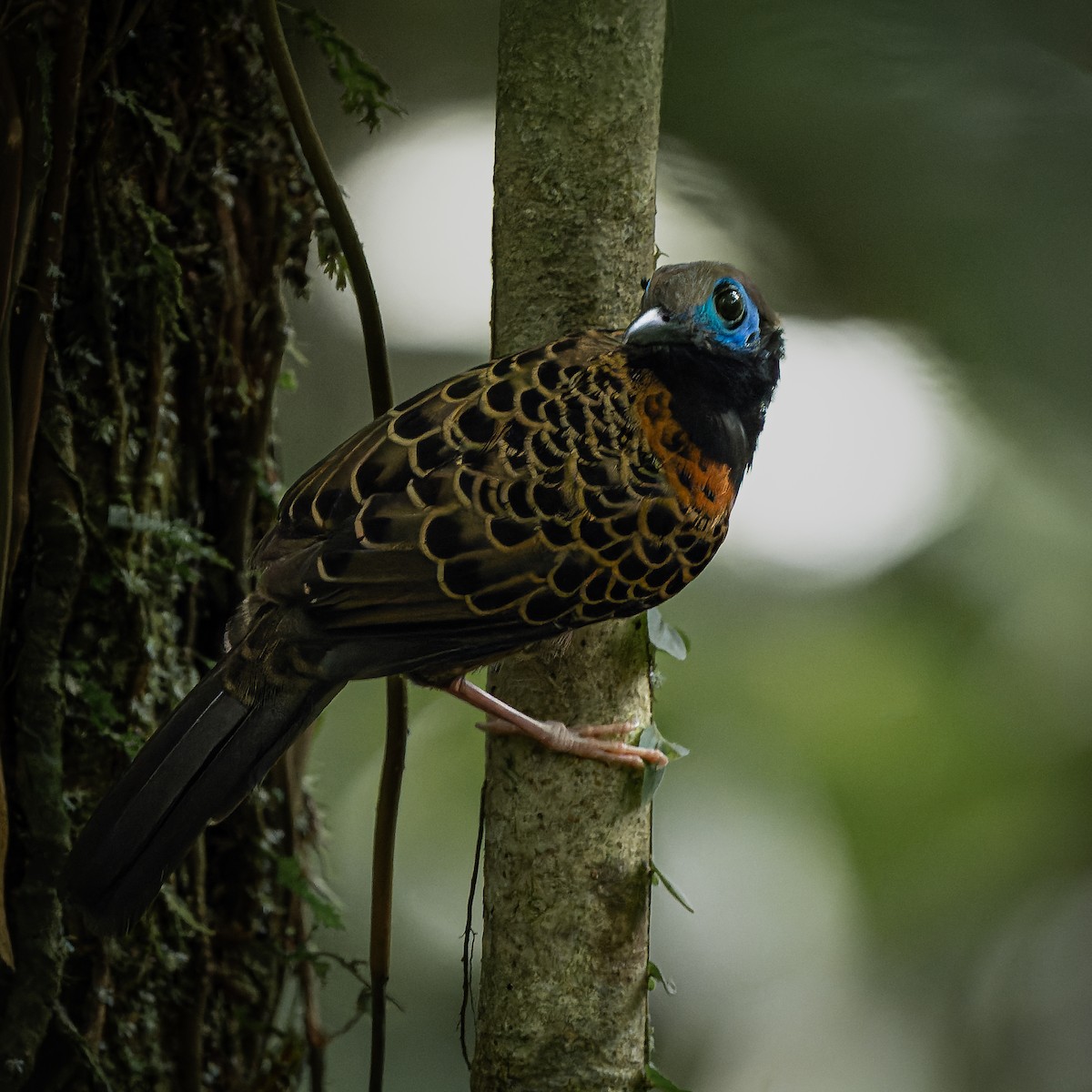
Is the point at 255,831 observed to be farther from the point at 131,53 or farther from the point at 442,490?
the point at 131,53

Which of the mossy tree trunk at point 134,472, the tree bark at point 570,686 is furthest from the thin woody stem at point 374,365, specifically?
the mossy tree trunk at point 134,472

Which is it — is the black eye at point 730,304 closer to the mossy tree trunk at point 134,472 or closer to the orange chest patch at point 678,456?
the orange chest patch at point 678,456

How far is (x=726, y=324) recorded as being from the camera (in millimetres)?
1308

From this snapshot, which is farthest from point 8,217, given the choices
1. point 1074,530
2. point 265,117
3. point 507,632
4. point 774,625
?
point 1074,530

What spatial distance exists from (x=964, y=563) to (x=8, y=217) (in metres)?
2.50

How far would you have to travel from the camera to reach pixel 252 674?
1.24 meters

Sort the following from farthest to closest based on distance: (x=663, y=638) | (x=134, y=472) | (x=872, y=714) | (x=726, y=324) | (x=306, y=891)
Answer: (x=872, y=714) → (x=306, y=891) → (x=134, y=472) → (x=663, y=638) → (x=726, y=324)

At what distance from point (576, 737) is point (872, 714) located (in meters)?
1.91

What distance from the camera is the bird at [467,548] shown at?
1201 mm

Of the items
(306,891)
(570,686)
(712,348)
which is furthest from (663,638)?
(306,891)

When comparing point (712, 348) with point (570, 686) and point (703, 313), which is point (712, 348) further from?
point (570, 686)

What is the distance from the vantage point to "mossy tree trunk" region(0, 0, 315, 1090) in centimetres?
154

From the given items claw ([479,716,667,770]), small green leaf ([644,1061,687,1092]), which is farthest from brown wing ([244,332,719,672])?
small green leaf ([644,1061,687,1092])

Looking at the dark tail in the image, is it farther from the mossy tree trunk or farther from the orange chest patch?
the orange chest patch
